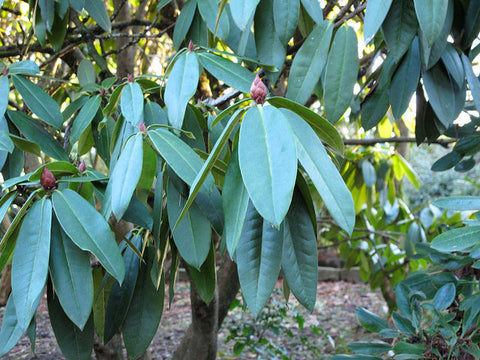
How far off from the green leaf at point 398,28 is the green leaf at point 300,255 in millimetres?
317

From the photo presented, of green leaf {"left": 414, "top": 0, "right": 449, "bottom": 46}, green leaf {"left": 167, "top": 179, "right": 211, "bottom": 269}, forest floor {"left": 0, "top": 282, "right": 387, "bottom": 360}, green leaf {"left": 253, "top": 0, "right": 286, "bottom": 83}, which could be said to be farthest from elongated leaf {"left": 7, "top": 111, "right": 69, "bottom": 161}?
forest floor {"left": 0, "top": 282, "right": 387, "bottom": 360}

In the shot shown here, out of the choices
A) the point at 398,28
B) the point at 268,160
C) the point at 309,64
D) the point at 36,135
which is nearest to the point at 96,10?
the point at 36,135

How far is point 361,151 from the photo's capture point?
6.79ft

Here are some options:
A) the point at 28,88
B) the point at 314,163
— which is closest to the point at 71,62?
the point at 28,88

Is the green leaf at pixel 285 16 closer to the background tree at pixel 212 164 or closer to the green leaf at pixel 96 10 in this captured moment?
the background tree at pixel 212 164

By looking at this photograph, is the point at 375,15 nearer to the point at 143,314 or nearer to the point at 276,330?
the point at 143,314

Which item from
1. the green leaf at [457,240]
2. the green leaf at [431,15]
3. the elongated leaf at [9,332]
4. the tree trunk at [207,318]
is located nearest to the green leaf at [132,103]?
the elongated leaf at [9,332]

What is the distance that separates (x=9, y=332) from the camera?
0.64 metres

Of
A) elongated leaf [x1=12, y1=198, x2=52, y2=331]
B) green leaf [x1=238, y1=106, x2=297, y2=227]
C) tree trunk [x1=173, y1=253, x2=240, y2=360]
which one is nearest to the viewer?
green leaf [x1=238, y1=106, x2=297, y2=227]

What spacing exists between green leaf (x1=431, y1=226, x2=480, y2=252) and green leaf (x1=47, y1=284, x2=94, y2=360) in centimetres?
59

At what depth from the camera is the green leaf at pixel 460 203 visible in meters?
Result: 0.78

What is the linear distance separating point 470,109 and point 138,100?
32.5 inches

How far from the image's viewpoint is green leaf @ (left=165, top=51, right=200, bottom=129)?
690 millimetres

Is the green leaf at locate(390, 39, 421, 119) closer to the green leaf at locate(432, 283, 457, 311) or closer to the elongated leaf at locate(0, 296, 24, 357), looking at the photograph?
the green leaf at locate(432, 283, 457, 311)
